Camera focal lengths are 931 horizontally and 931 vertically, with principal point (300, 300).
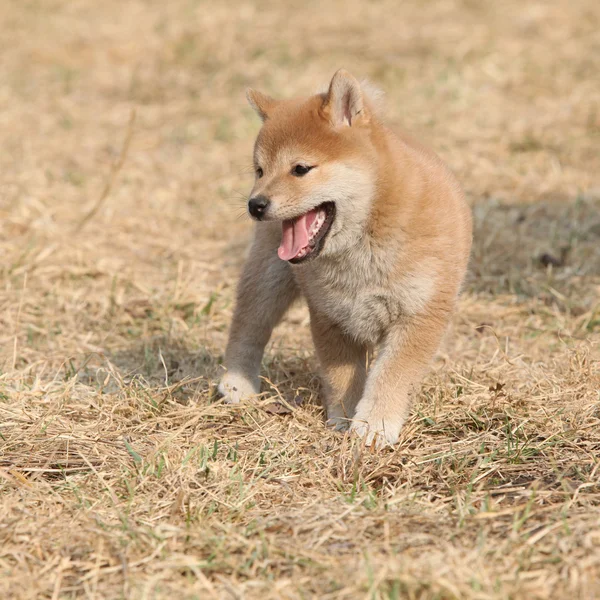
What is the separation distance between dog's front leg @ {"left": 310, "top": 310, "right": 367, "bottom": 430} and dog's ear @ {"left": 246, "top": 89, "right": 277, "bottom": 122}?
0.98 meters

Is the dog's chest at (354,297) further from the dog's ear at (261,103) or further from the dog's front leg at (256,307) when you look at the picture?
the dog's ear at (261,103)

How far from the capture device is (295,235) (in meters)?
4.21

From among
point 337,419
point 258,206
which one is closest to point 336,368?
point 337,419

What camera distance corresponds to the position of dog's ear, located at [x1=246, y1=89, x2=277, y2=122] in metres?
4.46

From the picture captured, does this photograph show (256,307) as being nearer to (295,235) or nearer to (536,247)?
(295,235)

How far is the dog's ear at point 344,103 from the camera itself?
160 inches

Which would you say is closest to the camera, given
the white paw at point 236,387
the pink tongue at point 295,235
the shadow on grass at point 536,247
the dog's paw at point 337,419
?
the pink tongue at point 295,235

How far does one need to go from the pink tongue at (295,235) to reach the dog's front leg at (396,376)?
1.94 feet

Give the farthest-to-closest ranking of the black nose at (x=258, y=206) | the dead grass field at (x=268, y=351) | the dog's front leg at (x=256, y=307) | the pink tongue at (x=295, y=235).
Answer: the dog's front leg at (x=256, y=307)
the pink tongue at (x=295, y=235)
the black nose at (x=258, y=206)
the dead grass field at (x=268, y=351)

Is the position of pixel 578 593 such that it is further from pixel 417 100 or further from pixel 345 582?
pixel 417 100

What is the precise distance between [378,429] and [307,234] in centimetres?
93

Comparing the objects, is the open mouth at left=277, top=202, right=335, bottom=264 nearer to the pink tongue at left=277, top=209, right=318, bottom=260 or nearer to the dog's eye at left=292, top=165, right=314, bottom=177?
the pink tongue at left=277, top=209, right=318, bottom=260

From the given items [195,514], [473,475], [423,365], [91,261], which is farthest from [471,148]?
[195,514]

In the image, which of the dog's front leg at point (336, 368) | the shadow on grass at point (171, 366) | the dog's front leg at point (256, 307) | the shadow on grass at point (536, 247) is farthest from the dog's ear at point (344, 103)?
the shadow on grass at point (536, 247)
